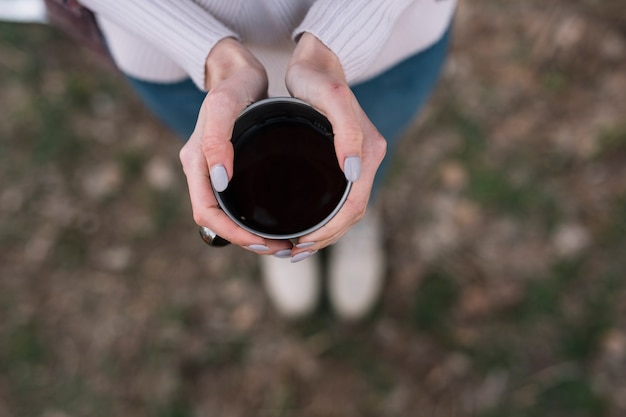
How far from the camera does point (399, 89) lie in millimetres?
1269

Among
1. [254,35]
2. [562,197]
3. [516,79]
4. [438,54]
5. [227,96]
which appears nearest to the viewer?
[227,96]

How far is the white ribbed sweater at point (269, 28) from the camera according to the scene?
99 centimetres

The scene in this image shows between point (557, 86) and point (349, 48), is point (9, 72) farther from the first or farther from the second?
point (557, 86)

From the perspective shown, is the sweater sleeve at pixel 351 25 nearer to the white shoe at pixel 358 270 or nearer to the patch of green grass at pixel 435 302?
the white shoe at pixel 358 270

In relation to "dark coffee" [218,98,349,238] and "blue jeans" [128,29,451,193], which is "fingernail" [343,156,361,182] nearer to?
"dark coffee" [218,98,349,238]

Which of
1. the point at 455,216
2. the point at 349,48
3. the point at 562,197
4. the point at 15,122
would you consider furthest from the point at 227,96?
the point at 15,122

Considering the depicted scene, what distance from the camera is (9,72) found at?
232 centimetres

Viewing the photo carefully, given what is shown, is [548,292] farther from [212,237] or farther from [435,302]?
[212,237]

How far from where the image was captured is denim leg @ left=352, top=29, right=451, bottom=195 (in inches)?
48.1

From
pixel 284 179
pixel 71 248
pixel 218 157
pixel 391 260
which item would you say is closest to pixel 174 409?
pixel 71 248

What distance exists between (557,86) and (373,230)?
2.95 feet

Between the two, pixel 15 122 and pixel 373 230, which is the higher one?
pixel 373 230

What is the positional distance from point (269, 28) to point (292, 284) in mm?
997

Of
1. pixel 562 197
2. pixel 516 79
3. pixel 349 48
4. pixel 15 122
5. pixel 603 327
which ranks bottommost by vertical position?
pixel 15 122
